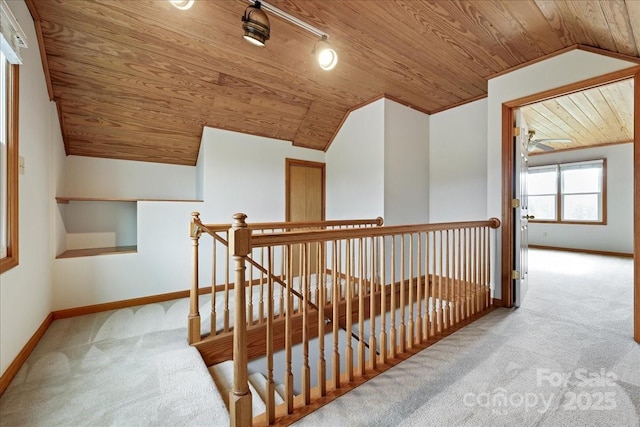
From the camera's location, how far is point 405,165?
3.79 meters

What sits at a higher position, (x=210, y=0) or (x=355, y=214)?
(x=210, y=0)

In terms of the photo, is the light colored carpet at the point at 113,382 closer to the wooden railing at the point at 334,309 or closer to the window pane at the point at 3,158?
the wooden railing at the point at 334,309

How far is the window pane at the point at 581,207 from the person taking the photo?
6188 millimetres

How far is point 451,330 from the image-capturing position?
2.38 metres

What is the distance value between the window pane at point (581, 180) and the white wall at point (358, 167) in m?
5.93

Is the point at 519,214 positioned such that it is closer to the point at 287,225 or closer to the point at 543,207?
the point at 287,225

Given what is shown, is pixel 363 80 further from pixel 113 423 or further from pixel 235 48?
pixel 113 423

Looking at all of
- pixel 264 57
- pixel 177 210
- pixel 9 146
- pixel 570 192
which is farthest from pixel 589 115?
pixel 9 146

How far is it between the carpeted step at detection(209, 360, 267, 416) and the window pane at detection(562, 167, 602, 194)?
8.10 metres

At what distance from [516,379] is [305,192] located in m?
3.36

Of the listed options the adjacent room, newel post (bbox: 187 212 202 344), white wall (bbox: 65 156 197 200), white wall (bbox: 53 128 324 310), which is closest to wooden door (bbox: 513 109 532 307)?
the adjacent room

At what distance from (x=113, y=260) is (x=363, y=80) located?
3.46 meters

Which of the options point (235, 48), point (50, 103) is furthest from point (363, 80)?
point (50, 103)

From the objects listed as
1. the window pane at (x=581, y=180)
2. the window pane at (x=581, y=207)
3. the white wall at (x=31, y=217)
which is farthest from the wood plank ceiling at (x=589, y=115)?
the white wall at (x=31, y=217)
